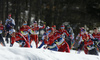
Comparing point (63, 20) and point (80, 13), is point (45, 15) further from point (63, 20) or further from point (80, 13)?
point (80, 13)

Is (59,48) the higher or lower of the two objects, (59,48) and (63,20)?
the higher

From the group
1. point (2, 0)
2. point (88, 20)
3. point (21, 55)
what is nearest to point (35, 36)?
point (2, 0)

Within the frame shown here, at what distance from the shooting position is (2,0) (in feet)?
64.0

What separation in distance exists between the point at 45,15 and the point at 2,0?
8.43 m

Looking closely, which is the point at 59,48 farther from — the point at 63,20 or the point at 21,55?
the point at 63,20

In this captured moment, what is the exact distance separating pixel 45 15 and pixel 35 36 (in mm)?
12750

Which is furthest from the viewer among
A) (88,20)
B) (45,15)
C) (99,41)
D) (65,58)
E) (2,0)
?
(45,15)

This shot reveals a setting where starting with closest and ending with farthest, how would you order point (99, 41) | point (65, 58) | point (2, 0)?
point (65, 58)
point (99, 41)
point (2, 0)

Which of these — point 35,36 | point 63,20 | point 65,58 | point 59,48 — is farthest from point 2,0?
point 65,58

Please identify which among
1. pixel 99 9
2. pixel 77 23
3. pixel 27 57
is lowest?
pixel 77 23

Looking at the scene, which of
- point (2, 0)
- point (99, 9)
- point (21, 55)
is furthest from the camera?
point (99, 9)

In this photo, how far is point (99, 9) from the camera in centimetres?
2342

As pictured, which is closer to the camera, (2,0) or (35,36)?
(35,36)

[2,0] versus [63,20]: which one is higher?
[2,0]
